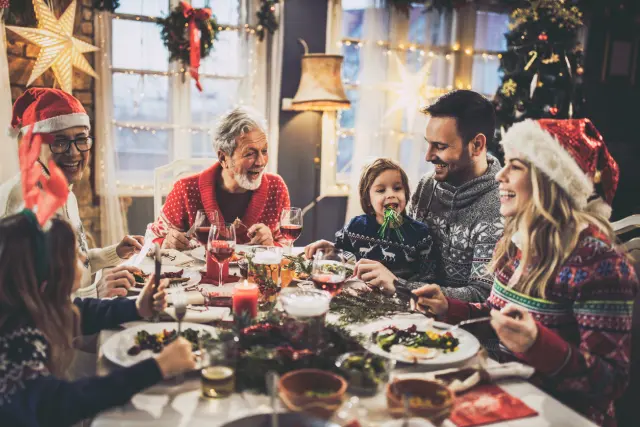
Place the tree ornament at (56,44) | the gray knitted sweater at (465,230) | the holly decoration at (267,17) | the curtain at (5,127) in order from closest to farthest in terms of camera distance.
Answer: the gray knitted sweater at (465,230)
the curtain at (5,127)
the tree ornament at (56,44)
the holly decoration at (267,17)

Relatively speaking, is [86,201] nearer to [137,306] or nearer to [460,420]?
[137,306]

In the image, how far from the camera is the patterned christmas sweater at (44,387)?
1038mm

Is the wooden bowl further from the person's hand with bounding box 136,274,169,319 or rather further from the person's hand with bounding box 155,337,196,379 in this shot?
the person's hand with bounding box 136,274,169,319

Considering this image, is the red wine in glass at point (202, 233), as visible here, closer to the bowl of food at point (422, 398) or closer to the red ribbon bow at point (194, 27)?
the bowl of food at point (422, 398)

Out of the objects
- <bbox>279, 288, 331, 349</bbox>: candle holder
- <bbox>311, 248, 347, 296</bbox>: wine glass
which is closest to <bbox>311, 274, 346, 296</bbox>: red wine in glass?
<bbox>311, 248, 347, 296</bbox>: wine glass

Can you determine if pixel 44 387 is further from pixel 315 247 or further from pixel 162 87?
pixel 162 87

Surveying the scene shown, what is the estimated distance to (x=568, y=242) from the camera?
56.5 inches

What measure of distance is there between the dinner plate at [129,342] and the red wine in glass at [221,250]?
353 millimetres

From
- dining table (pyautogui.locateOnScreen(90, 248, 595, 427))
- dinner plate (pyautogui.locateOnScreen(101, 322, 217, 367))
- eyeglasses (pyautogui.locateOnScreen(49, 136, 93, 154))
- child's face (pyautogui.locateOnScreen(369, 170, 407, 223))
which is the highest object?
eyeglasses (pyautogui.locateOnScreen(49, 136, 93, 154))

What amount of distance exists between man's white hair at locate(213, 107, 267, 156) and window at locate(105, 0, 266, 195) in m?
1.37

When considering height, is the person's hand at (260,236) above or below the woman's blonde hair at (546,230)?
below

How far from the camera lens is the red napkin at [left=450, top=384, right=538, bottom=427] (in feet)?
3.57

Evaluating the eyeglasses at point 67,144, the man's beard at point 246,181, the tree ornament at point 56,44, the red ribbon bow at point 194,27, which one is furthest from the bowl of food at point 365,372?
the red ribbon bow at point 194,27

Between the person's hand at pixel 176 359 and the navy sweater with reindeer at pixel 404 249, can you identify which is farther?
the navy sweater with reindeer at pixel 404 249
